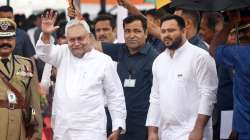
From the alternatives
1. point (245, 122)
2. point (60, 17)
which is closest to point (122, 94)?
point (245, 122)

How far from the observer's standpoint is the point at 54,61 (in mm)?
9914

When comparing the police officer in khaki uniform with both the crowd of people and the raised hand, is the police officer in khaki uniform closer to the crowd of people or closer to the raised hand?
the crowd of people

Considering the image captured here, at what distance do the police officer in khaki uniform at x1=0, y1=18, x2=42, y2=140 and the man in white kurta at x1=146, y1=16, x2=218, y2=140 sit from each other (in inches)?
56.7

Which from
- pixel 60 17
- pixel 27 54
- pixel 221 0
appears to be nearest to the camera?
pixel 221 0

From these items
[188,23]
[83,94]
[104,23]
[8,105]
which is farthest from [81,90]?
[104,23]

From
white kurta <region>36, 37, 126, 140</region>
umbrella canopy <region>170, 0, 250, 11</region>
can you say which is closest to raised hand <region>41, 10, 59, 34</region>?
white kurta <region>36, 37, 126, 140</region>

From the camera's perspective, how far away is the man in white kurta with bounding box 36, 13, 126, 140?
947cm

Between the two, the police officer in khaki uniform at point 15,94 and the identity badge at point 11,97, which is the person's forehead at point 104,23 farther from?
the identity badge at point 11,97

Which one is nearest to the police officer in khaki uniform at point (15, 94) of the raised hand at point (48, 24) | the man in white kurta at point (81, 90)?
the man in white kurta at point (81, 90)

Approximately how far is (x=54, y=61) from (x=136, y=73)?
1202mm

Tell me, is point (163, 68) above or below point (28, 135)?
above

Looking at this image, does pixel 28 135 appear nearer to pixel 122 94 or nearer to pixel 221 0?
pixel 122 94

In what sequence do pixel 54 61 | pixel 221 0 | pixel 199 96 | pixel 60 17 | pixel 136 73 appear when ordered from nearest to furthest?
pixel 221 0
pixel 199 96
pixel 54 61
pixel 136 73
pixel 60 17

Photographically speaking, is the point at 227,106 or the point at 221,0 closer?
the point at 221,0
